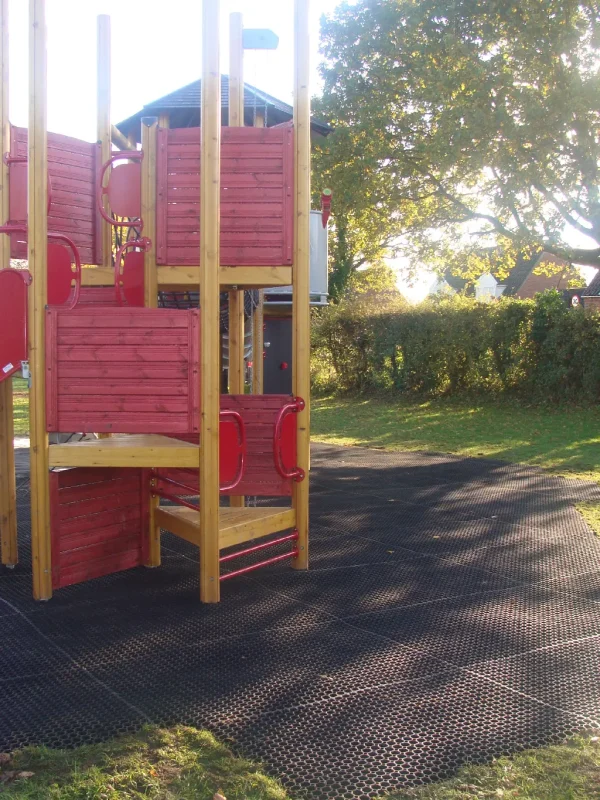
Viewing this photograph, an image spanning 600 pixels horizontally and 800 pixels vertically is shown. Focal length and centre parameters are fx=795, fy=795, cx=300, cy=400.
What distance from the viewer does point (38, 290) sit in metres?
4.80

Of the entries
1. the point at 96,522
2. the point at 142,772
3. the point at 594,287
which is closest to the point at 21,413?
the point at 96,522

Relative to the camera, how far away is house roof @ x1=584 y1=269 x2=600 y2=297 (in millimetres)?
38500

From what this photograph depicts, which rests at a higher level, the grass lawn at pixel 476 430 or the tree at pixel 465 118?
the tree at pixel 465 118

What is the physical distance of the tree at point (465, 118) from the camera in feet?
47.8

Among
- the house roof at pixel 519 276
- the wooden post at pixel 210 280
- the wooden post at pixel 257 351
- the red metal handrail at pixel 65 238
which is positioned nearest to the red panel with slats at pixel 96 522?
the wooden post at pixel 210 280

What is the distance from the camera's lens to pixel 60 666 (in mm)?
3848

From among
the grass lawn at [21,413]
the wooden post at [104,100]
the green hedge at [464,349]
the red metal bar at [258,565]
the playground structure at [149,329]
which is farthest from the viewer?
the green hedge at [464,349]

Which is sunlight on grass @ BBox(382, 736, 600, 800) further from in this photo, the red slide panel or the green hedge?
the green hedge

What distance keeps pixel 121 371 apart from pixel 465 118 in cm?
1188

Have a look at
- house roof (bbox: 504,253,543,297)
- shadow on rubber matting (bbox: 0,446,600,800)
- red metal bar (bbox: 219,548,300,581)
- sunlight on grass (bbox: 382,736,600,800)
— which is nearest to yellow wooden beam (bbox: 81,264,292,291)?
red metal bar (bbox: 219,548,300,581)

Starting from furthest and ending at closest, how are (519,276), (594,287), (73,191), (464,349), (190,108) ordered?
(519,276) → (594,287) → (464,349) → (190,108) → (73,191)

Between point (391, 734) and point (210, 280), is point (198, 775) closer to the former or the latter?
point (391, 734)

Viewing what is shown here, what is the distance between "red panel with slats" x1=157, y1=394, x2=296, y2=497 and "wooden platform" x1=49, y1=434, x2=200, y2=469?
44.2 inches

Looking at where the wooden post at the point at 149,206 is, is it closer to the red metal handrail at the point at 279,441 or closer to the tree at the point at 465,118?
the red metal handrail at the point at 279,441
